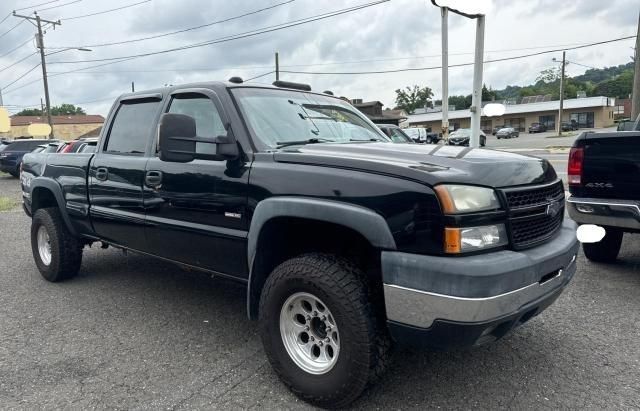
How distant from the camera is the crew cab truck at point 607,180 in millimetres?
4277

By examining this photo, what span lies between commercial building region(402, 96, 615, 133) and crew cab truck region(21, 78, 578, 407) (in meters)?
59.0

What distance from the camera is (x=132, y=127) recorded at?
4367 mm

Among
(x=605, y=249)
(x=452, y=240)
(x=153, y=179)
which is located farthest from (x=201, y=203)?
(x=605, y=249)

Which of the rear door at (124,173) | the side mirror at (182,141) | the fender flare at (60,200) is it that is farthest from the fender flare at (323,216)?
the fender flare at (60,200)

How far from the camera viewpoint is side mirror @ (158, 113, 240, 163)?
3.14 m

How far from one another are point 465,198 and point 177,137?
1.79 metres

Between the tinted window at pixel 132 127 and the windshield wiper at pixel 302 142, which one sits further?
the tinted window at pixel 132 127

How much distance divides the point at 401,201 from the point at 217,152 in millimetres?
1342

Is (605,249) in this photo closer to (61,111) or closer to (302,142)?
(302,142)

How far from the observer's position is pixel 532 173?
113 inches

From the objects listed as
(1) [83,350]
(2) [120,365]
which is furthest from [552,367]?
(1) [83,350]

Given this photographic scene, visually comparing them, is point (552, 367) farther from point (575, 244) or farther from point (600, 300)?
point (600, 300)

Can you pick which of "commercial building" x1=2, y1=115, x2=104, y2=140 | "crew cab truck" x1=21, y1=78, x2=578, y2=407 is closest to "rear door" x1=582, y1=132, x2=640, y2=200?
"crew cab truck" x1=21, y1=78, x2=578, y2=407

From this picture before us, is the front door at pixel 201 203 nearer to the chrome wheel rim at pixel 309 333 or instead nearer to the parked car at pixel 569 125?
the chrome wheel rim at pixel 309 333
